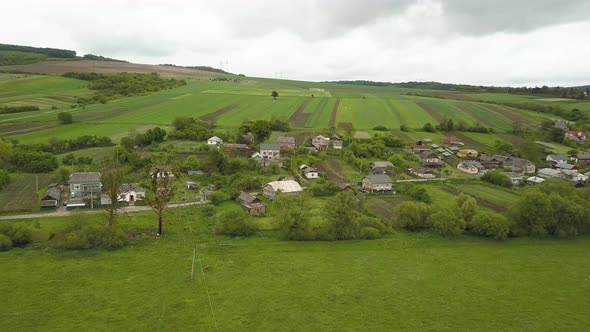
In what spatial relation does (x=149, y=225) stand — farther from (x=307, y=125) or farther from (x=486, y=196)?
(x=307, y=125)

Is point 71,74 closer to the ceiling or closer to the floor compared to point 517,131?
closer to the ceiling

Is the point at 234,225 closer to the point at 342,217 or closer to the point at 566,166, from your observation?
the point at 342,217

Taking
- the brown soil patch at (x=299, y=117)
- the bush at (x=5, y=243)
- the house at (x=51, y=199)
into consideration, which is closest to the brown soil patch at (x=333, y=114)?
the brown soil patch at (x=299, y=117)

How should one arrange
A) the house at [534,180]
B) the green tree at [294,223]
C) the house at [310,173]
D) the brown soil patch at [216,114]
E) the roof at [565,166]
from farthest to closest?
the brown soil patch at [216,114], the roof at [565,166], the house at [534,180], the house at [310,173], the green tree at [294,223]

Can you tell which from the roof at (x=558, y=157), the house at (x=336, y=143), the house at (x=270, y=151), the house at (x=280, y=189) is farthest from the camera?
the house at (x=336, y=143)

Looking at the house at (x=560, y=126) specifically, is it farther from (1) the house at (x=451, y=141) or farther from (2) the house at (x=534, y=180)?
(2) the house at (x=534, y=180)

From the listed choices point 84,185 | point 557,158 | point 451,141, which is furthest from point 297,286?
point 451,141

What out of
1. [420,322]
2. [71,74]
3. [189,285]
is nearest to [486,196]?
[420,322]
